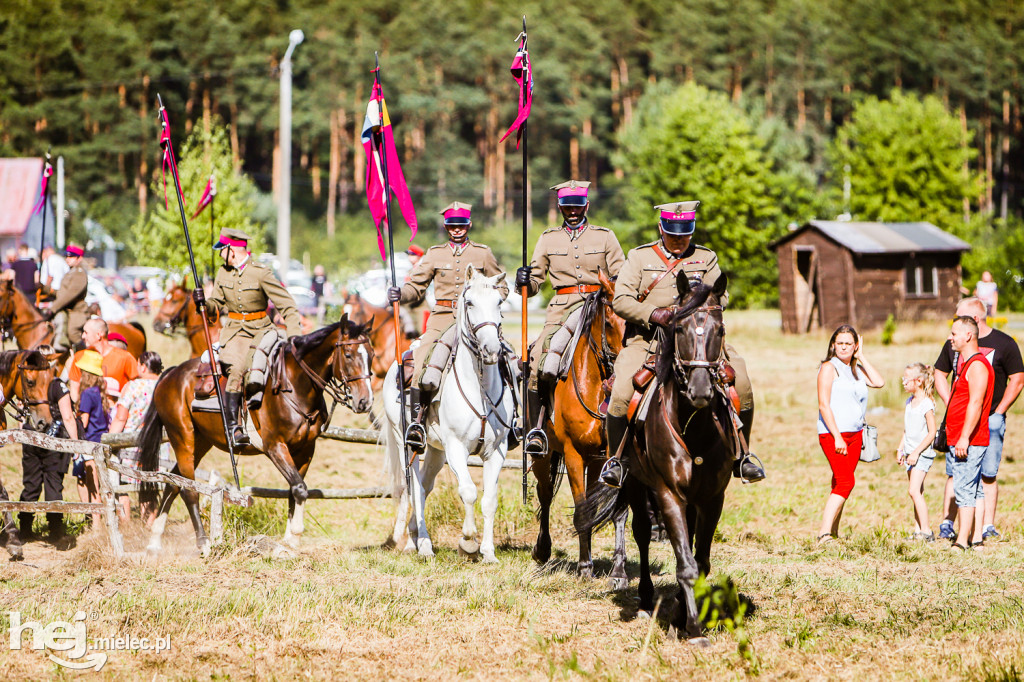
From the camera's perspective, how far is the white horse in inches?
379

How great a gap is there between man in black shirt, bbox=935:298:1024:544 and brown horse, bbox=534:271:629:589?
3.32m

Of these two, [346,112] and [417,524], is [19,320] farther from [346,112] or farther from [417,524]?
[346,112]

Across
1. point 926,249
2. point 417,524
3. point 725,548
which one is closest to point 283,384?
point 417,524

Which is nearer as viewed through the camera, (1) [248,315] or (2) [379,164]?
(1) [248,315]

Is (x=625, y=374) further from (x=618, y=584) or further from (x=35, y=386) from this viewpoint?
(x=35, y=386)

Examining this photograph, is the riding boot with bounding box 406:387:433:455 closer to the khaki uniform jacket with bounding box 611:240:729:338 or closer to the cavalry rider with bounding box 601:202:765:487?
the cavalry rider with bounding box 601:202:765:487

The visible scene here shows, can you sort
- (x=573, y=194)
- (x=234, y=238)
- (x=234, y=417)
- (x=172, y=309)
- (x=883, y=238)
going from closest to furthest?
1. (x=573, y=194)
2. (x=234, y=417)
3. (x=234, y=238)
4. (x=172, y=309)
5. (x=883, y=238)

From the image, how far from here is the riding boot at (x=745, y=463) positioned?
7.45 m

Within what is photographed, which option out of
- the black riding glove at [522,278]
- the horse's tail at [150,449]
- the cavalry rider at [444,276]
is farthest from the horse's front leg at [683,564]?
the horse's tail at [150,449]

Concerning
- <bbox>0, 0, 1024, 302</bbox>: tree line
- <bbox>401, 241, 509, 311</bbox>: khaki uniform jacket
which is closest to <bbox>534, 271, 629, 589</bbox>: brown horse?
<bbox>401, 241, 509, 311</bbox>: khaki uniform jacket

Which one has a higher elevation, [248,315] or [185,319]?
[248,315]

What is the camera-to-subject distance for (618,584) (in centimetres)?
901

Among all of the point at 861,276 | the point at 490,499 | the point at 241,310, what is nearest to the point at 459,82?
the point at 861,276

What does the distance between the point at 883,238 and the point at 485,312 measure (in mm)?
29552
